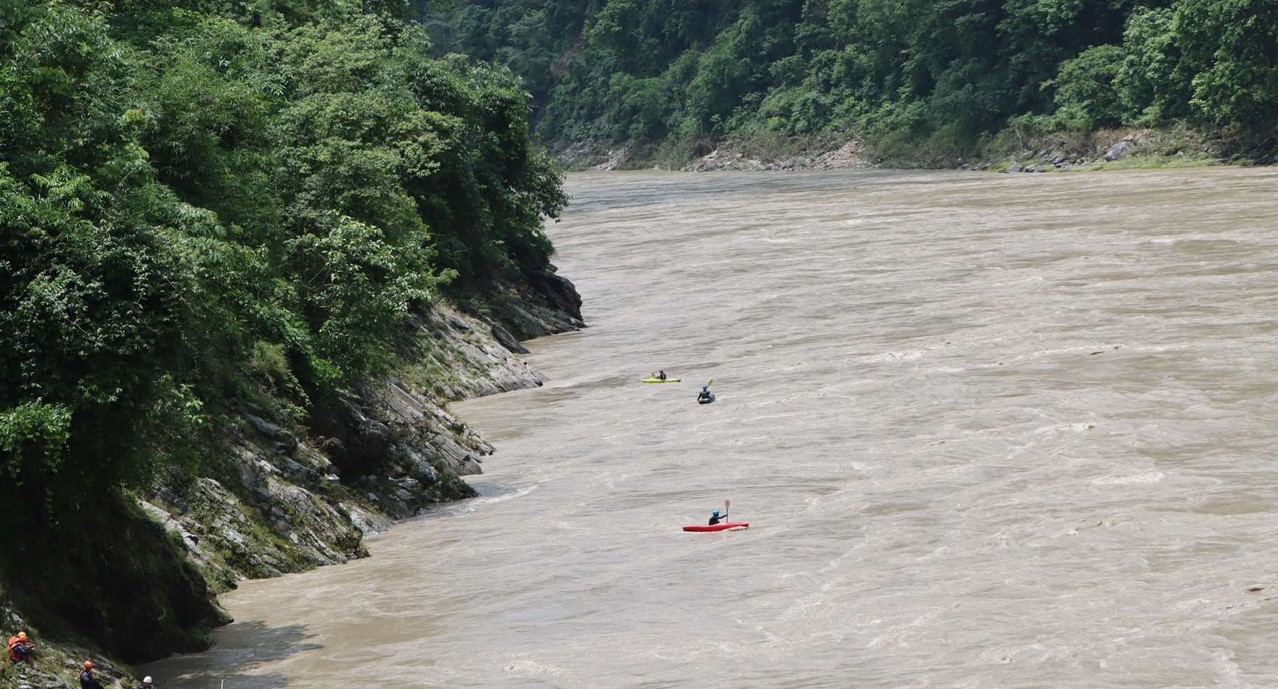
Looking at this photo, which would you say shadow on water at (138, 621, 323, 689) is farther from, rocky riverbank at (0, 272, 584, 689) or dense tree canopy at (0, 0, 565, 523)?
dense tree canopy at (0, 0, 565, 523)

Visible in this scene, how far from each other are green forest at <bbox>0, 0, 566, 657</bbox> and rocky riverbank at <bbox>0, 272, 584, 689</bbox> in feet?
0.23

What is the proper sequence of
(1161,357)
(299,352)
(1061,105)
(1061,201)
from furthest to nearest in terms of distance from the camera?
(1061,105) < (1061,201) < (1161,357) < (299,352)

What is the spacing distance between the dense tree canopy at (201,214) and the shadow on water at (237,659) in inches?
90.6

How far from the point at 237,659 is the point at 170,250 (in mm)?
4952

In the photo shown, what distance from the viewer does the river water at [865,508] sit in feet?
64.9

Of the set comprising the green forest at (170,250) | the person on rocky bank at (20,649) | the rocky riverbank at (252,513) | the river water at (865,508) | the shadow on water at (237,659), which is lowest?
the river water at (865,508)

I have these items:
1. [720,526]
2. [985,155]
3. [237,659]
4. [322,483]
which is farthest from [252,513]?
[985,155]

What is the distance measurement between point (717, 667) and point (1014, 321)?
83.7ft

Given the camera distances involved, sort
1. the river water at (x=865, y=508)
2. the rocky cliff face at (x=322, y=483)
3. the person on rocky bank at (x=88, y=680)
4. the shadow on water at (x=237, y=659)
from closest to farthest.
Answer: the person on rocky bank at (x=88, y=680), the shadow on water at (x=237, y=659), the river water at (x=865, y=508), the rocky cliff face at (x=322, y=483)

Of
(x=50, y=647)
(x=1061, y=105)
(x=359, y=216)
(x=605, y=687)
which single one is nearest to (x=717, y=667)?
(x=605, y=687)

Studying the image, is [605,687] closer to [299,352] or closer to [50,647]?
[50,647]

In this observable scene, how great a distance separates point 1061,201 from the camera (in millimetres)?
70938

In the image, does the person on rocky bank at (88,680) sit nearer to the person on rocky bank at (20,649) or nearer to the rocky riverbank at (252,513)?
the rocky riverbank at (252,513)

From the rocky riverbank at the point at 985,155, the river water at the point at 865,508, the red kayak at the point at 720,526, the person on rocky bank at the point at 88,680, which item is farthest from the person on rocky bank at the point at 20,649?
the rocky riverbank at the point at 985,155
